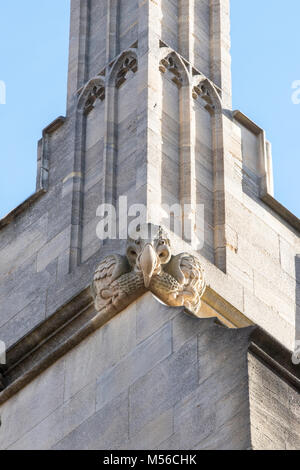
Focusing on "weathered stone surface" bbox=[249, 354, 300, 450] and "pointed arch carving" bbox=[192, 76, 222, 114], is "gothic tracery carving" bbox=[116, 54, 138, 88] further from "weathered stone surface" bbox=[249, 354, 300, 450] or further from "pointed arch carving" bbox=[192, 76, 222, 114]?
"weathered stone surface" bbox=[249, 354, 300, 450]

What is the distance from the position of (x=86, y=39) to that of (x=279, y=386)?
297 inches

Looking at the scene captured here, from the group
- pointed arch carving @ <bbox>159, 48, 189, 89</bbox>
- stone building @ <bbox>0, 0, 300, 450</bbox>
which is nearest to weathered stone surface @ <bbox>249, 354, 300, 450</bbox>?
stone building @ <bbox>0, 0, 300, 450</bbox>

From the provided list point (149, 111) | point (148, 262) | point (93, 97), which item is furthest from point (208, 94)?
point (148, 262)

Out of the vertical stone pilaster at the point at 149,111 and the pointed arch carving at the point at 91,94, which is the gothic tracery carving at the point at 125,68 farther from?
the pointed arch carving at the point at 91,94

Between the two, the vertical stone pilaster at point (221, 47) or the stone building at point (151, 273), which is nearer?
the stone building at point (151, 273)

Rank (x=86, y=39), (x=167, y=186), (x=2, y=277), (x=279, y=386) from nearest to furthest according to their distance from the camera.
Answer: (x=279, y=386)
(x=167, y=186)
(x=2, y=277)
(x=86, y=39)

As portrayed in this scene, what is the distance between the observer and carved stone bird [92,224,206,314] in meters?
18.7

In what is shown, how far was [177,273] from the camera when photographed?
61.9ft

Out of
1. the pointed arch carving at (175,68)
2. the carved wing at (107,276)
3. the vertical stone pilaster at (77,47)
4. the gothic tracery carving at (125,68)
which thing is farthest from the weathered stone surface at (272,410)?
the vertical stone pilaster at (77,47)

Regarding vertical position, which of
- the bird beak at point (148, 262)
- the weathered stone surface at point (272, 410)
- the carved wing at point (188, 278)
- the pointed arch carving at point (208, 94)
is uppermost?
the pointed arch carving at point (208, 94)

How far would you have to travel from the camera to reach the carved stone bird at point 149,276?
61.2ft

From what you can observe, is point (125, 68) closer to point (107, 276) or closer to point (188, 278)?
point (107, 276)

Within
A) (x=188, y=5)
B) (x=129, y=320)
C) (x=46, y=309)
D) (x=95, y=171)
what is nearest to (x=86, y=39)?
(x=188, y=5)
